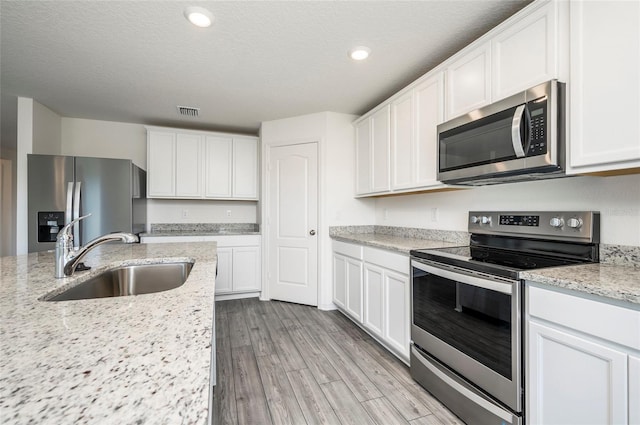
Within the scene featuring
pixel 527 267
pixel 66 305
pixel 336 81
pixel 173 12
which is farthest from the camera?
pixel 336 81

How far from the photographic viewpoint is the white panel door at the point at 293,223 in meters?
3.51

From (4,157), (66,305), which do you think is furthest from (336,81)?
(4,157)

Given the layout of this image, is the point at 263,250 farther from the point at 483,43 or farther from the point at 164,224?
the point at 483,43

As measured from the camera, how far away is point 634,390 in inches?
38.9

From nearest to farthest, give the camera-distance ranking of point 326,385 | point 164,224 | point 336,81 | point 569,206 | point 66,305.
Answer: point 66,305 → point 569,206 → point 326,385 → point 336,81 → point 164,224

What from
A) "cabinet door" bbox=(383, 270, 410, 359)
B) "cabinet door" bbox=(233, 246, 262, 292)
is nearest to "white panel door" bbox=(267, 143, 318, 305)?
"cabinet door" bbox=(233, 246, 262, 292)

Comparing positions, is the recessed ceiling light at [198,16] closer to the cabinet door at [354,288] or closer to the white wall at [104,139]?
the cabinet door at [354,288]

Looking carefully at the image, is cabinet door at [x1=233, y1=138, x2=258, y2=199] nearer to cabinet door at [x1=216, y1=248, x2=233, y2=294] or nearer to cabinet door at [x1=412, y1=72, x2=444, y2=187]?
cabinet door at [x1=216, y1=248, x2=233, y2=294]

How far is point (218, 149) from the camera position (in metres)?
3.97

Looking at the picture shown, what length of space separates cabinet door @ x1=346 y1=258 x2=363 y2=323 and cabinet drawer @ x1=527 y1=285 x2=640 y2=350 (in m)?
1.60

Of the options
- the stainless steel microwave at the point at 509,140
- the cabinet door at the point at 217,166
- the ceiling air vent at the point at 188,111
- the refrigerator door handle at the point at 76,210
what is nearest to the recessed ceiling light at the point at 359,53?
the stainless steel microwave at the point at 509,140

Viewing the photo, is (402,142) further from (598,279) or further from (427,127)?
(598,279)

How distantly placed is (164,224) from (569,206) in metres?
4.33

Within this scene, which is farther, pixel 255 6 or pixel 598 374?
pixel 255 6
